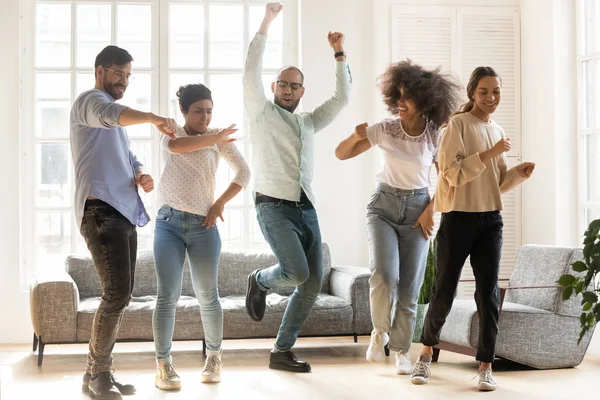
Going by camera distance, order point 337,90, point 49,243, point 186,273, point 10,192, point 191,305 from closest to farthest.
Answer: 1. point 337,90
2. point 191,305
3. point 186,273
4. point 10,192
5. point 49,243

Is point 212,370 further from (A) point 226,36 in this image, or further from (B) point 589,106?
(B) point 589,106

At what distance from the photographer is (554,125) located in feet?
19.2

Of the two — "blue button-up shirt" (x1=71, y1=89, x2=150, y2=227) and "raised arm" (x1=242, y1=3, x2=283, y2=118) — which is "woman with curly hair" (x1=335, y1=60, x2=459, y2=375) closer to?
"raised arm" (x1=242, y1=3, x2=283, y2=118)

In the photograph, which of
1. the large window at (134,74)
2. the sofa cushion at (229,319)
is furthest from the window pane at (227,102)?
the sofa cushion at (229,319)

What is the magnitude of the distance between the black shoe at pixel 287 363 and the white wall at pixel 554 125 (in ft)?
7.86

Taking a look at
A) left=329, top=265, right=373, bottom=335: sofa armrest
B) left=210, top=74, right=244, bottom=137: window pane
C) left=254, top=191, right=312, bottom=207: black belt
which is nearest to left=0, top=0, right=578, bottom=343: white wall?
left=210, top=74, right=244, bottom=137: window pane

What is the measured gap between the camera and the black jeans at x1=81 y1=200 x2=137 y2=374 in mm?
3518

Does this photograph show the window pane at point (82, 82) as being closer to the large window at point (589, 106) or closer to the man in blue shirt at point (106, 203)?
the man in blue shirt at point (106, 203)

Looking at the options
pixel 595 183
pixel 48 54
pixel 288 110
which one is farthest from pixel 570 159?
pixel 48 54

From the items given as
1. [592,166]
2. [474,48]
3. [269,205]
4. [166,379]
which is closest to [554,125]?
[592,166]

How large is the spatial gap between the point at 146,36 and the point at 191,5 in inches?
17.1

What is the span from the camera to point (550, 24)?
5.94 meters

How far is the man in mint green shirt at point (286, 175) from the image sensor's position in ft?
13.6

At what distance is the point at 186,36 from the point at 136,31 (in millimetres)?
388
